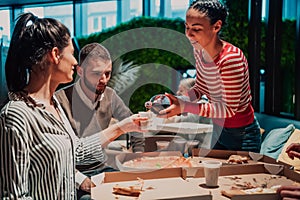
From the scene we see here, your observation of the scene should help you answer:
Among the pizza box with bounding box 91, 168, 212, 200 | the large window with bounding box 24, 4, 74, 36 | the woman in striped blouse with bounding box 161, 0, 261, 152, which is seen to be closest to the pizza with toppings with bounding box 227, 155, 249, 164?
the woman in striped blouse with bounding box 161, 0, 261, 152

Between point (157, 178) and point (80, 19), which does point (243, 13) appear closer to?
point (80, 19)

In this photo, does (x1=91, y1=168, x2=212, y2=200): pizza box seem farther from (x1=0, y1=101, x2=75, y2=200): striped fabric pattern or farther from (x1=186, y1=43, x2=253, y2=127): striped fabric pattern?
(x1=186, y1=43, x2=253, y2=127): striped fabric pattern

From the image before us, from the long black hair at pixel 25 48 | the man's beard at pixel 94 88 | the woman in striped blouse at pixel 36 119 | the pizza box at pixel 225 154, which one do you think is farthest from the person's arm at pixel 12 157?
the man's beard at pixel 94 88

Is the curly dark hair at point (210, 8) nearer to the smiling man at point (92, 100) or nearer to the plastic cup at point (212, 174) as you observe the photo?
the plastic cup at point (212, 174)

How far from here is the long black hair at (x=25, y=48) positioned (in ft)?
4.49

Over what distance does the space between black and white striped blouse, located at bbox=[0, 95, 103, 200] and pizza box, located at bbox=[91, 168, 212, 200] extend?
131 mm

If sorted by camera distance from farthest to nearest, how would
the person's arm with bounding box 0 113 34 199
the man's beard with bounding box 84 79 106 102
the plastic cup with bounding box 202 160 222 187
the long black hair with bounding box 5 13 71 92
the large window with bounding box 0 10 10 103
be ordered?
1. the large window with bounding box 0 10 10 103
2. the man's beard with bounding box 84 79 106 102
3. the plastic cup with bounding box 202 160 222 187
4. the long black hair with bounding box 5 13 71 92
5. the person's arm with bounding box 0 113 34 199

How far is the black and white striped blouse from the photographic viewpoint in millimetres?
1254

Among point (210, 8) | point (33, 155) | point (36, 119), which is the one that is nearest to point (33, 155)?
point (33, 155)

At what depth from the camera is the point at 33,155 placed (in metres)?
1.31

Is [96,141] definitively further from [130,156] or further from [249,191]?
[249,191]

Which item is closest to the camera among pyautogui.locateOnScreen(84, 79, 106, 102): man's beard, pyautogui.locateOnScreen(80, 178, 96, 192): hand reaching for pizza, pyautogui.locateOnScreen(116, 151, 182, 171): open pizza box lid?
pyautogui.locateOnScreen(116, 151, 182, 171): open pizza box lid

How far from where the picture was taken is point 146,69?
6711mm

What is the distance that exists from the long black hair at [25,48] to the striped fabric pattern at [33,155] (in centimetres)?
10
